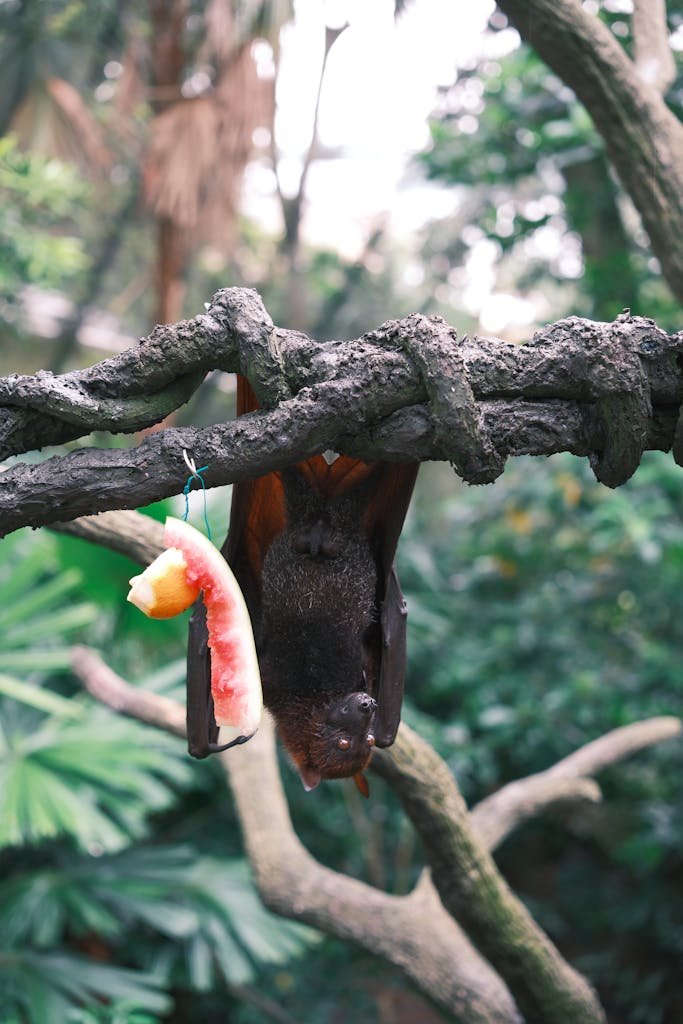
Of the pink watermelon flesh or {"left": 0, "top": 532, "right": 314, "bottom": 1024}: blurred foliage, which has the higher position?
the pink watermelon flesh

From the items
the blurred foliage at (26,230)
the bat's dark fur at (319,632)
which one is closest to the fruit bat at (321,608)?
the bat's dark fur at (319,632)

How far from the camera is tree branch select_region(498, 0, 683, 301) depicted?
289 cm

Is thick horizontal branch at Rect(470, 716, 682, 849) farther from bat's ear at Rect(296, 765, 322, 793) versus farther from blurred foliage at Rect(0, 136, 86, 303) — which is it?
blurred foliage at Rect(0, 136, 86, 303)

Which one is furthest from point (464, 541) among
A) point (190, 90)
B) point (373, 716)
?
point (373, 716)

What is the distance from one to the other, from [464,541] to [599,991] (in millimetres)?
3327

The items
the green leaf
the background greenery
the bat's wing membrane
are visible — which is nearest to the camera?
the bat's wing membrane

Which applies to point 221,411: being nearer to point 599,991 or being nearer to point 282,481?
point 599,991

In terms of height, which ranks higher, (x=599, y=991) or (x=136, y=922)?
(x=136, y=922)

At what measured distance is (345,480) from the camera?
2041mm

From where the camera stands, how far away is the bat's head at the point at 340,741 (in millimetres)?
2207

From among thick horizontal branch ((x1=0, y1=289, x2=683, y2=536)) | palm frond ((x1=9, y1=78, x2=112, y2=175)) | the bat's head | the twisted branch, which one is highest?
palm frond ((x1=9, y1=78, x2=112, y2=175))

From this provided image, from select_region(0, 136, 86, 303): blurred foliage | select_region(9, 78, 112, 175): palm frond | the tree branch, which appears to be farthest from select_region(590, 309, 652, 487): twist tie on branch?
select_region(9, 78, 112, 175): palm frond

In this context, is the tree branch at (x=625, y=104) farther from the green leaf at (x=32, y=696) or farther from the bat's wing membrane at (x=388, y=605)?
the green leaf at (x=32, y=696)

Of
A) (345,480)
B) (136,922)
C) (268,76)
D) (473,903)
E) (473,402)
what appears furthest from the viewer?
(268,76)
